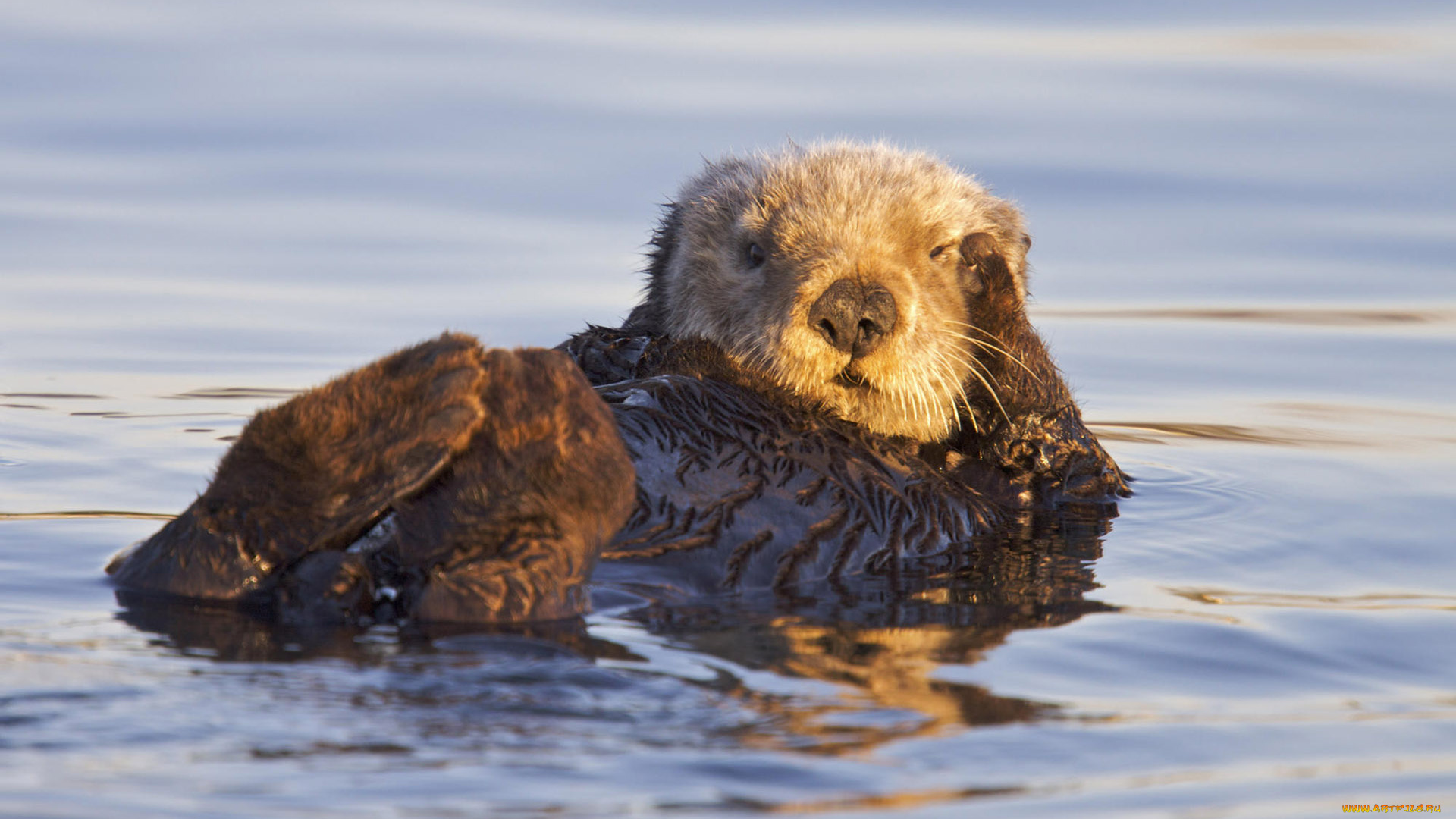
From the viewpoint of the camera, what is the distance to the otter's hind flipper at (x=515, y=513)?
292 centimetres

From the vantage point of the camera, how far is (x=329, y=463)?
2.98m

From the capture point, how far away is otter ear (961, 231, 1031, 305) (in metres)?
4.47

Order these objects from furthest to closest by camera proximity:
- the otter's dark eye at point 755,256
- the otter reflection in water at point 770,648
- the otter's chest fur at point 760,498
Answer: the otter's dark eye at point 755,256 → the otter's chest fur at point 760,498 → the otter reflection in water at point 770,648

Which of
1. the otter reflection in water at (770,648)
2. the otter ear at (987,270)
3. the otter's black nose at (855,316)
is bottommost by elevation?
the otter reflection in water at (770,648)

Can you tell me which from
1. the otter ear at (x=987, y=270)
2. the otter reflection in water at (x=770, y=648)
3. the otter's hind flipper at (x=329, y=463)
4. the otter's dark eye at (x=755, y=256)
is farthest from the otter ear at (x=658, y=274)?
the otter's hind flipper at (x=329, y=463)

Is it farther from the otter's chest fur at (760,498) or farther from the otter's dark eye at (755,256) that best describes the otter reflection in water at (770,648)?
the otter's dark eye at (755,256)

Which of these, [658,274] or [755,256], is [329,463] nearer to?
[755,256]

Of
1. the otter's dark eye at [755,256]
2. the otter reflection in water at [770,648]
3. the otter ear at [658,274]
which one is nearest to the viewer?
the otter reflection in water at [770,648]

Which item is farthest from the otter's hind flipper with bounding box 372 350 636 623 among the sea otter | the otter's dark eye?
the otter's dark eye

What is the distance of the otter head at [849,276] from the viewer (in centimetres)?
406

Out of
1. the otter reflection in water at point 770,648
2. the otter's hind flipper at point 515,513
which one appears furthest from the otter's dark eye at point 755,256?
the otter's hind flipper at point 515,513

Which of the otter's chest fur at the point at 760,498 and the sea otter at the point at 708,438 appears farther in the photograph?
the otter's chest fur at the point at 760,498

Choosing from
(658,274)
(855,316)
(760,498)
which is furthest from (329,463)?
(658,274)

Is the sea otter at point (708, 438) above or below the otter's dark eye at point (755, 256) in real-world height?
below
